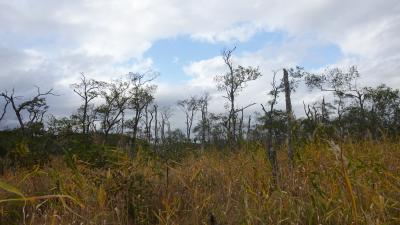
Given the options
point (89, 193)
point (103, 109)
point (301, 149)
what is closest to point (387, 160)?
point (301, 149)

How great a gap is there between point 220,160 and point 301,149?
1639 millimetres

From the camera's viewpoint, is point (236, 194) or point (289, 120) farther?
point (289, 120)

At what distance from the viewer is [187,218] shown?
12.5 ft

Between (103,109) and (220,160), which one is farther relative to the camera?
(103,109)

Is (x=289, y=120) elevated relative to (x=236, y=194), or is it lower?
elevated

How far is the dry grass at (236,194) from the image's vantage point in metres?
3.26

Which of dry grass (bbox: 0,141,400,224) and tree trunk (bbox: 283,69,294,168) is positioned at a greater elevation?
tree trunk (bbox: 283,69,294,168)

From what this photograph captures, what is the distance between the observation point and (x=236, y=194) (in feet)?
14.4

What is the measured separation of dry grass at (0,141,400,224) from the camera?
326 cm

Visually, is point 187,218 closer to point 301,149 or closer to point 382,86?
point 301,149

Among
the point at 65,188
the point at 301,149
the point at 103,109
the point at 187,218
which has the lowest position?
the point at 187,218

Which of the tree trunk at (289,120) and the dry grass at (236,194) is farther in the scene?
the tree trunk at (289,120)

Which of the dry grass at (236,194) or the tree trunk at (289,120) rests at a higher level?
the tree trunk at (289,120)

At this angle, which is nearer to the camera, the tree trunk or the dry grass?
the dry grass
